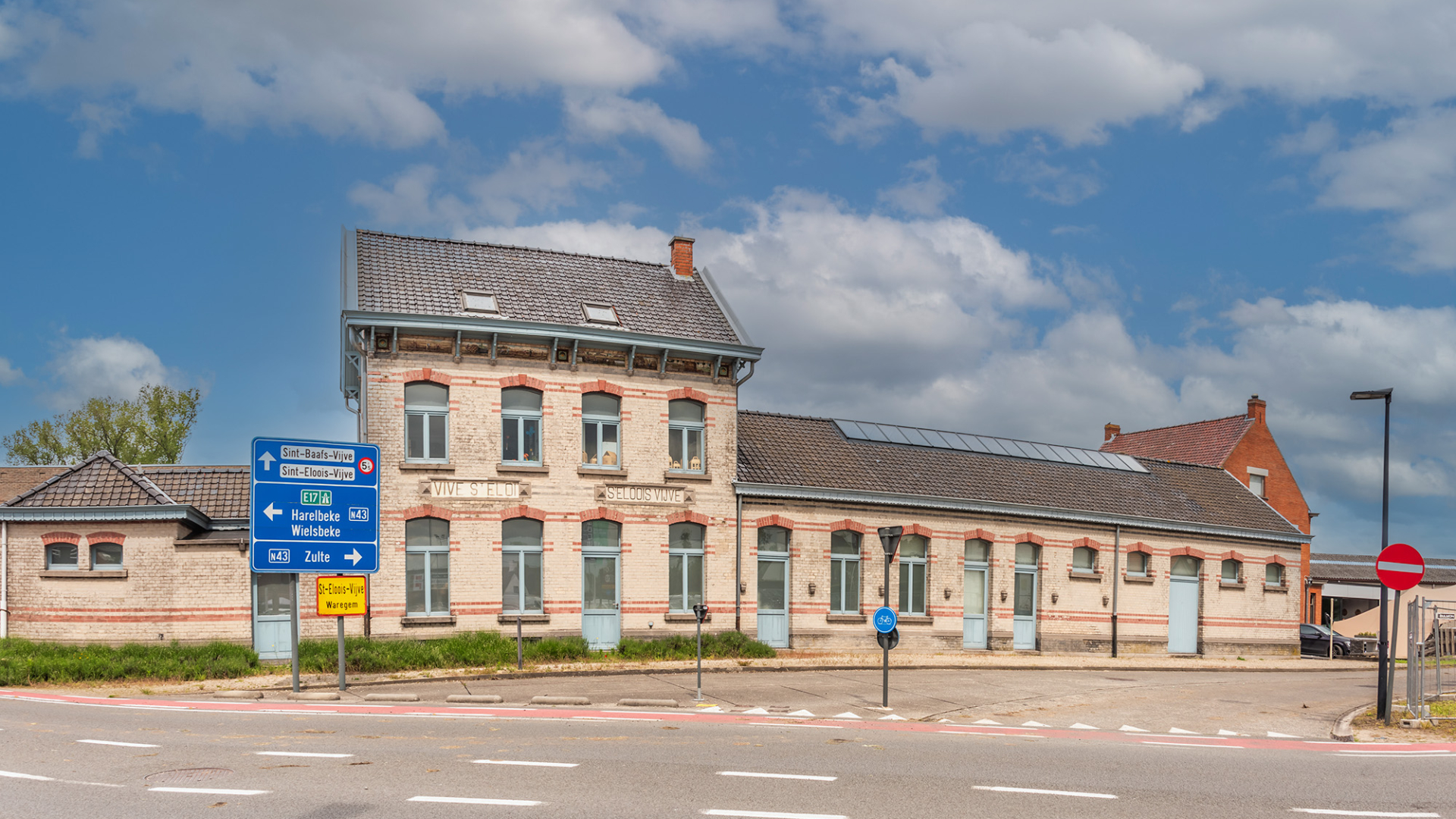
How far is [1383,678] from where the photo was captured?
17188 millimetres

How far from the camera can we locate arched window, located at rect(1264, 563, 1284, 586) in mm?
37844

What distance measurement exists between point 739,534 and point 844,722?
1162cm

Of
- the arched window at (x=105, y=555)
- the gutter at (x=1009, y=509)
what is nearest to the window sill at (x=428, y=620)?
the arched window at (x=105, y=555)

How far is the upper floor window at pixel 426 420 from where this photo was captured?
79.7 ft

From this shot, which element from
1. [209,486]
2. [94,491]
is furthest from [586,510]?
[94,491]

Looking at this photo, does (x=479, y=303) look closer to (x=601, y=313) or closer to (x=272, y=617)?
(x=601, y=313)

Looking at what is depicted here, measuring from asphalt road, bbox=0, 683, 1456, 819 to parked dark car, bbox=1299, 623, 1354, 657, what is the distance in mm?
28726

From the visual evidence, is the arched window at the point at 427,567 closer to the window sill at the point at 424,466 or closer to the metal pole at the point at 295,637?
the window sill at the point at 424,466

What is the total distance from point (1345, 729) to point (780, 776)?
35.8 ft

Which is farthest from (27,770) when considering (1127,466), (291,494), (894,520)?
(1127,466)

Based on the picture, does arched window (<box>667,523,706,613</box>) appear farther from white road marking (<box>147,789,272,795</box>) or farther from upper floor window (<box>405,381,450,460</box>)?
white road marking (<box>147,789,272,795</box>)

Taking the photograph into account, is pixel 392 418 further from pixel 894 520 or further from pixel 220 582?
pixel 894 520

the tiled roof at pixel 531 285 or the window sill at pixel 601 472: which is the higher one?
the tiled roof at pixel 531 285

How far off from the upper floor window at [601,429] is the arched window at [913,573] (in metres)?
9.03
